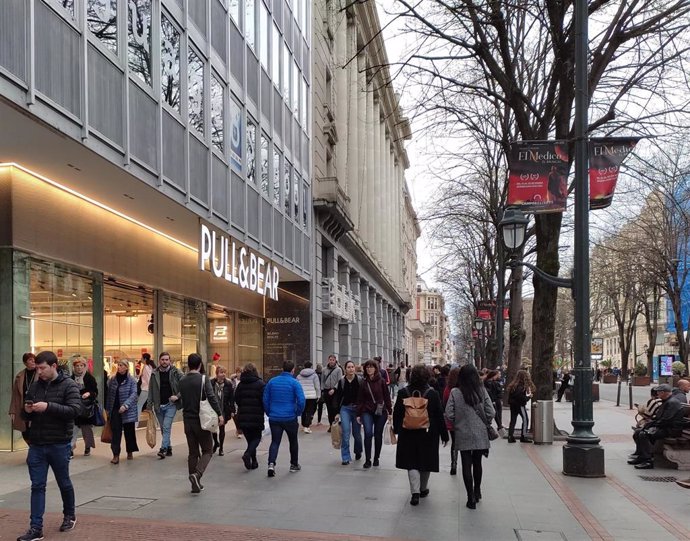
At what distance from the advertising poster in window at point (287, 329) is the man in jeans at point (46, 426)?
20.4m

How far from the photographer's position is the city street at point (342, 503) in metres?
6.88

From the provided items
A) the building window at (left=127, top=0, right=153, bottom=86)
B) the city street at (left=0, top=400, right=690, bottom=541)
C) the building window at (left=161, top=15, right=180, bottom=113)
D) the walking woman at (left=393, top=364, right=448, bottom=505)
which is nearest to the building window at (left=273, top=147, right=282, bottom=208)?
the building window at (left=161, top=15, right=180, bottom=113)

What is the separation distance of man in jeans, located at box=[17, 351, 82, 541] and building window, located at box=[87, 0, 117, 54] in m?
6.50

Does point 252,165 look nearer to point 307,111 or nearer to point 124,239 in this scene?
point 124,239

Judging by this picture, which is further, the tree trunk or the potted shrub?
the potted shrub

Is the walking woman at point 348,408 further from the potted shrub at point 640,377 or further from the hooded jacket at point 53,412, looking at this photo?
the potted shrub at point 640,377

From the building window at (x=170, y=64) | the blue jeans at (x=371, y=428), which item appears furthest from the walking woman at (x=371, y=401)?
the building window at (x=170, y=64)

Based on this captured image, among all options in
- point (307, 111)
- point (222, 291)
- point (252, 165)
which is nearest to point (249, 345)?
point (222, 291)

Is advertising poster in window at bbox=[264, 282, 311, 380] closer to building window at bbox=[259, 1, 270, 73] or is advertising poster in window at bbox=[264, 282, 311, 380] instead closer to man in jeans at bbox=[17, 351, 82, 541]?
building window at bbox=[259, 1, 270, 73]

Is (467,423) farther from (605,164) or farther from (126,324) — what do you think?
(126,324)

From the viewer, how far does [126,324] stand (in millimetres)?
16188

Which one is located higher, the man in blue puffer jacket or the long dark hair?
the long dark hair

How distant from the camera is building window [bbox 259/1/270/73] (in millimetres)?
21391

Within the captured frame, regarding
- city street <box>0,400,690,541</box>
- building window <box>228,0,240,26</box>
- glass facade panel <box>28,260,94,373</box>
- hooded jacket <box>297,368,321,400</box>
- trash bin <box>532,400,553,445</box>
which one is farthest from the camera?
building window <box>228,0,240,26</box>
